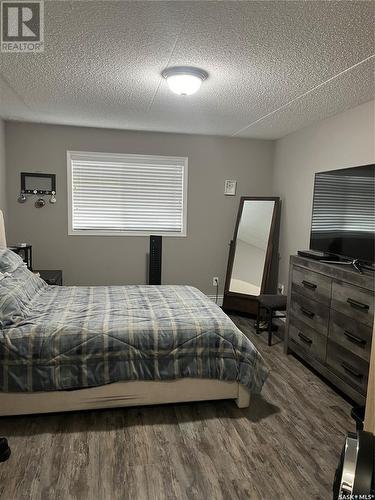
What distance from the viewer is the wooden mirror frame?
471 cm

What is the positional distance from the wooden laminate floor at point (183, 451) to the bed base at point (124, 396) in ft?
0.31

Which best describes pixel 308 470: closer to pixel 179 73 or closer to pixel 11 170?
pixel 179 73

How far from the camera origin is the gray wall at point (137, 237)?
455 cm

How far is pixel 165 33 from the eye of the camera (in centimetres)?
203

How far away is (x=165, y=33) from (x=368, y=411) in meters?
2.13

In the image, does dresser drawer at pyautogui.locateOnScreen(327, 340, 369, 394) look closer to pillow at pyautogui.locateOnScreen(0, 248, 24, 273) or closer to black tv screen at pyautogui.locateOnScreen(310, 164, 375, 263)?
black tv screen at pyautogui.locateOnScreen(310, 164, 375, 263)

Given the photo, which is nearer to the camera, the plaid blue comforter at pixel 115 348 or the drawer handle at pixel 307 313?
the plaid blue comforter at pixel 115 348

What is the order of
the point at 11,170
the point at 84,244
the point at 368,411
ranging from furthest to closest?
1. the point at 84,244
2. the point at 11,170
3. the point at 368,411

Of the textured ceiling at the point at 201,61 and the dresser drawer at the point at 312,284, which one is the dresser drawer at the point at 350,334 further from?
the textured ceiling at the point at 201,61

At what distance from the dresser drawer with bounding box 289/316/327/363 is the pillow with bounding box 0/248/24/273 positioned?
2617 mm

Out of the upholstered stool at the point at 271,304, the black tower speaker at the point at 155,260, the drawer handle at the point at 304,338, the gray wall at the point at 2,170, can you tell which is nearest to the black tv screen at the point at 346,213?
the upholstered stool at the point at 271,304

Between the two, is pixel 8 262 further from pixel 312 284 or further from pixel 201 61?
pixel 312 284

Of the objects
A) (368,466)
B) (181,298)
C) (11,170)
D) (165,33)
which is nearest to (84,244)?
(11,170)

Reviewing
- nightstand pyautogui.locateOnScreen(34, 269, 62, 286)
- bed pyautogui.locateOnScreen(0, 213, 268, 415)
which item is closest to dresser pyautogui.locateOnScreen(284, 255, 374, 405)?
bed pyautogui.locateOnScreen(0, 213, 268, 415)
